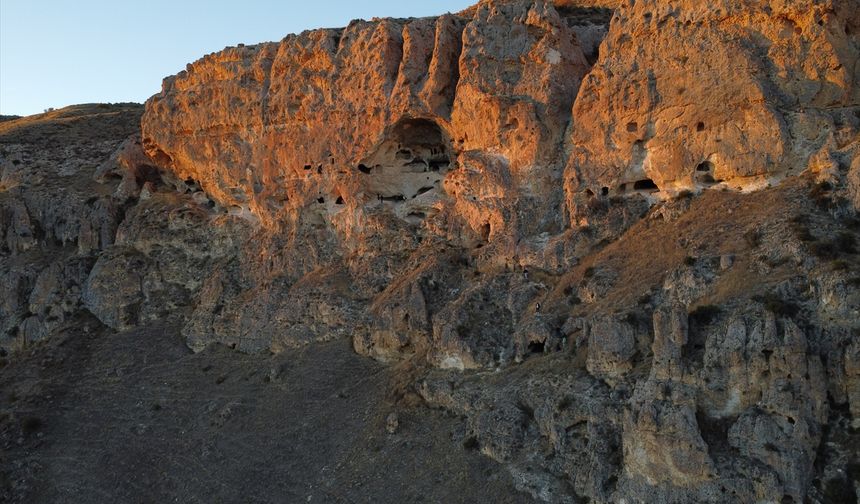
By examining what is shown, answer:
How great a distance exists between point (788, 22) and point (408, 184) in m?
21.4

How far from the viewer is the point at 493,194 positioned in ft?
136

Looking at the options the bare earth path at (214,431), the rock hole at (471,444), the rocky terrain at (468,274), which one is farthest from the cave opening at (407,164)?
the rock hole at (471,444)

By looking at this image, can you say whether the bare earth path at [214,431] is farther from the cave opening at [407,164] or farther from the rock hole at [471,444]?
the cave opening at [407,164]

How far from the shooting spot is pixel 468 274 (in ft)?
133

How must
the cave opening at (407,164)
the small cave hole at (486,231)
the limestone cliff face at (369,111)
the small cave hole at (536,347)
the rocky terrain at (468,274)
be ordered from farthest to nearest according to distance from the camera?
the cave opening at (407,164)
the limestone cliff face at (369,111)
the small cave hole at (486,231)
the small cave hole at (536,347)
the rocky terrain at (468,274)

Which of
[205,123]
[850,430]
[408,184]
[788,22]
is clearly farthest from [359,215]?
[850,430]

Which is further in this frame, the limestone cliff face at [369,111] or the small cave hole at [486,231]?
the limestone cliff face at [369,111]

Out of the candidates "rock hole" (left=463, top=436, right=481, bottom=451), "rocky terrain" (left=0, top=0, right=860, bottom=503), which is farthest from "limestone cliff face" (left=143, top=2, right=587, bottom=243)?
"rock hole" (left=463, top=436, right=481, bottom=451)

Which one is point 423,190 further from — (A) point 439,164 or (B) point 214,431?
(B) point 214,431

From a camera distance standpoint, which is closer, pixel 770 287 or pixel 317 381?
pixel 770 287

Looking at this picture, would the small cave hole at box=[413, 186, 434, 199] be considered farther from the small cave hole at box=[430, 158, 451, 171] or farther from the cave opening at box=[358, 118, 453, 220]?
the small cave hole at box=[430, 158, 451, 171]

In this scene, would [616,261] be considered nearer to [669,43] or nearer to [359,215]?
[669,43]

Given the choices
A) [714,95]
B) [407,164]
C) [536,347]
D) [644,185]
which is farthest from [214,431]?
[714,95]

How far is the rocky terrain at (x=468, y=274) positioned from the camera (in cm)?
2703
